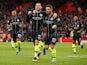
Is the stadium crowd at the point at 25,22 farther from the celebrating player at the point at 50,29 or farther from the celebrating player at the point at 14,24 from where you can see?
the celebrating player at the point at 50,29

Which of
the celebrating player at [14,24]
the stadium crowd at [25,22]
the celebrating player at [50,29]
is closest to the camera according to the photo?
the celebrating player at [50,29]

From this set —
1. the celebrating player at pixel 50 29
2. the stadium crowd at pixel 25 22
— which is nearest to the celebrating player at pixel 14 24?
the celebrating player at pixel 50 29

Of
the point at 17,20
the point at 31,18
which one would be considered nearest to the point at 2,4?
the point at 17,20

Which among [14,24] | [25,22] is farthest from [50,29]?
[25,22]

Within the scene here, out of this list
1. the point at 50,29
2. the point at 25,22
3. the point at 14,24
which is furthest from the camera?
the point at 25,22

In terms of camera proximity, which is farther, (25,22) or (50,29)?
(25,22)

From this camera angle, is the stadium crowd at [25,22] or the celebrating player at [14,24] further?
the stadium crowd at [25,22]

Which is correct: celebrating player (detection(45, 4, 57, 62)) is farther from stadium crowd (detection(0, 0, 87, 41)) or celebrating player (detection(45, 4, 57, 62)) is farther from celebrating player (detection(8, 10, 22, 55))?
stadium crowd (detection(0, 0, 87, 41))

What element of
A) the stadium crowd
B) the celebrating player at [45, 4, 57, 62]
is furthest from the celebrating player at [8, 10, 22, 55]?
the stadium crowd

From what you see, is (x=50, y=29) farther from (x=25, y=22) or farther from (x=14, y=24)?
(x=25, y=22)

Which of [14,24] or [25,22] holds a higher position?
[14,24]

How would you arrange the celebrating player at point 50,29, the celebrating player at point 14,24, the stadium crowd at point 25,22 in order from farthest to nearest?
the stadium crowd at point 25,22 → the celebrating player at point 14,24 → the celebrating player at point 50,29

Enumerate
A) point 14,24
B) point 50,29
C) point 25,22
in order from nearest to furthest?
point 50,29
point 14,24
point 25,22

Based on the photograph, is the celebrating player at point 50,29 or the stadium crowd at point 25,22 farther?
the stadium crowd at point 25,22
